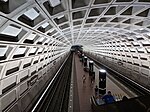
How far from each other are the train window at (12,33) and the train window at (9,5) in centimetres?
109

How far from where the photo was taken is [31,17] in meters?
5.29

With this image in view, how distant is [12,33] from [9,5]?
1.87 m

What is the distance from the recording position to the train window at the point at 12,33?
501 cm

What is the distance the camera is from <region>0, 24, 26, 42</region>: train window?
5.01 metres

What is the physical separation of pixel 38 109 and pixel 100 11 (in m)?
7.04

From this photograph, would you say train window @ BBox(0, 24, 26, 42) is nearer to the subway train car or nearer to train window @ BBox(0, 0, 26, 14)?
the subway train car

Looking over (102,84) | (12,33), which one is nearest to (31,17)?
(12,33)

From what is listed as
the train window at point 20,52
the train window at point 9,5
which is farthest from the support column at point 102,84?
the train window at point 9,5

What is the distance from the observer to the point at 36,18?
5.68 m

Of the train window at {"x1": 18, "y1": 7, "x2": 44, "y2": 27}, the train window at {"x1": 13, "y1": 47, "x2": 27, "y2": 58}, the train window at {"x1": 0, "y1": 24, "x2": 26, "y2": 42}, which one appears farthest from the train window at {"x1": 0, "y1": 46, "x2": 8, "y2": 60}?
the train window at {"x1": 18, "y1": 7, "x2": 44, "y2": 27}

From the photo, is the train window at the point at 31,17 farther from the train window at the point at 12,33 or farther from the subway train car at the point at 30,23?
the train window at the point at 12,33

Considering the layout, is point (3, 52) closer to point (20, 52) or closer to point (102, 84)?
point (20, 52)

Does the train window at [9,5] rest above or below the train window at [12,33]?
above

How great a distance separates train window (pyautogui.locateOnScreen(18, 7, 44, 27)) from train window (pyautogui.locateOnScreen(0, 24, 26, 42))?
36 cm
